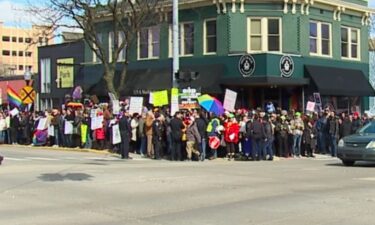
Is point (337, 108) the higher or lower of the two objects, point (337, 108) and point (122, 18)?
the lower

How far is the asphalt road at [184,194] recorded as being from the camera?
10.4m

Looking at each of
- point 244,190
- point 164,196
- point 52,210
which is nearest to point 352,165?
point 244,190

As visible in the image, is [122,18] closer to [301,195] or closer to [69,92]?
[69,92]

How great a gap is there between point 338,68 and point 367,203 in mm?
25401

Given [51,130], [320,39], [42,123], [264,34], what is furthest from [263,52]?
[42,123]

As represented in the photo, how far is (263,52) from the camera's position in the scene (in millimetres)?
32625

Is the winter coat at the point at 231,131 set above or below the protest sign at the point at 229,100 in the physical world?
below

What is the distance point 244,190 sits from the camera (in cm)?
1391

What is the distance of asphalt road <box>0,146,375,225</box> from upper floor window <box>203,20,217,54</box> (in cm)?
1500

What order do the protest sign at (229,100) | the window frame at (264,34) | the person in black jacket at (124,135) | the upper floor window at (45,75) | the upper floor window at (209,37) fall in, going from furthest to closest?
the upper floor window at (45,75), the upper floor window at (209,37), the window frame at (264,34), the protest sign at (229,100), the person in black jacket at (124,135)

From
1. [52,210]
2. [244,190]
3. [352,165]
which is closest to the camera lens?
[52,210]

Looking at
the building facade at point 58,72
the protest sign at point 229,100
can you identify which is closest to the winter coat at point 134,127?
the protest sign at point 229,100

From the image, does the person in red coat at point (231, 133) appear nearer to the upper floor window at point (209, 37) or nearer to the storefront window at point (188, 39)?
the upper floor window at point (209, 37)

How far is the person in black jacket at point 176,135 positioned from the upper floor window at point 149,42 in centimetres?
1379
